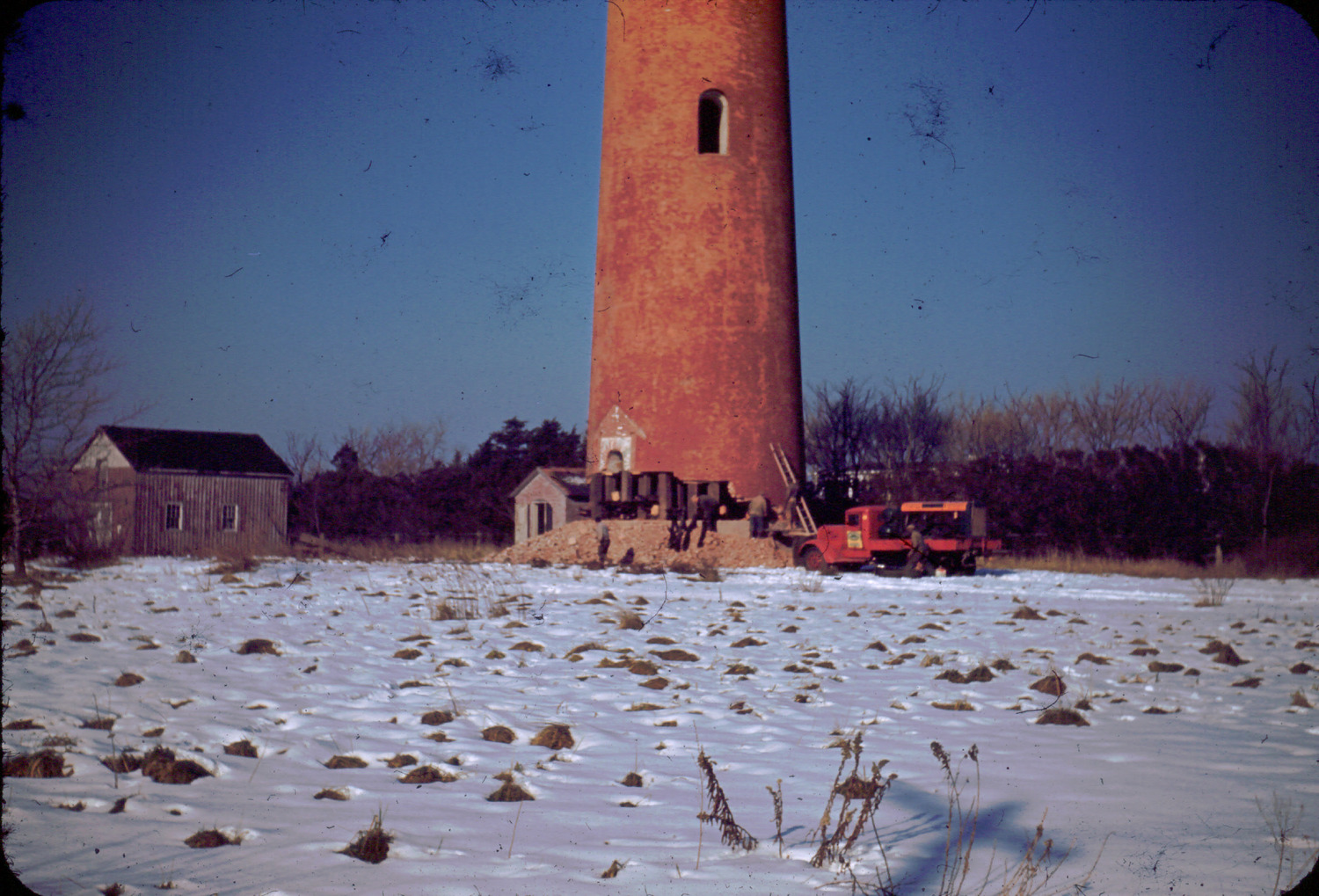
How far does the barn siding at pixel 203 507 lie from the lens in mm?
32125

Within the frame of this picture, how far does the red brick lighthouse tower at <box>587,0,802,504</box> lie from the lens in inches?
845

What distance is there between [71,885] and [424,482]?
101 feet

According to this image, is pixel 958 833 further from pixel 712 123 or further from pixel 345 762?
pixel 712 123

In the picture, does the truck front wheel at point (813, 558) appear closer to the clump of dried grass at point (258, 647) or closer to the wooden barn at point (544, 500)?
the clump of dried grass at point (258, 647)

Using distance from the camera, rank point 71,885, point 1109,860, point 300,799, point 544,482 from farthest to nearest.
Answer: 1. point 544,482
2. point 300,799
3. point 1109,860
4. point 71,885

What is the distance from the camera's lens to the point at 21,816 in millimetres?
3770

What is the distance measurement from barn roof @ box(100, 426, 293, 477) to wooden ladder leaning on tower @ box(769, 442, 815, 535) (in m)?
21.5

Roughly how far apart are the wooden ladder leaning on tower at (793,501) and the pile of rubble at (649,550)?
3.23 ft

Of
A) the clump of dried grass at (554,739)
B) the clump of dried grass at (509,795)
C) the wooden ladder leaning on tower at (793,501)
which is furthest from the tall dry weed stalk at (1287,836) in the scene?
the wooden ladder leaning on tower at (793,501)

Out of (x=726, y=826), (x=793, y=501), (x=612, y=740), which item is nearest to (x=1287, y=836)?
Answer: (x=726, y=826)

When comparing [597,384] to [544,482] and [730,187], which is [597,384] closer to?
[730,187]

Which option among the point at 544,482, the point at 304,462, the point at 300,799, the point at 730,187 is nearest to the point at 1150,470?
the point at 730,187

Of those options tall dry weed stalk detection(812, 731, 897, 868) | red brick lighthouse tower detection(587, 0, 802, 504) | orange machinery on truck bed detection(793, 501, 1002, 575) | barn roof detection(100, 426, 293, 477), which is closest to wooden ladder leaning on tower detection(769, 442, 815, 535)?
red brick lighthouse tower detection(587, 0, 802, 504)

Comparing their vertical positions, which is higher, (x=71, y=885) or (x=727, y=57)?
(x=727, y=57)
